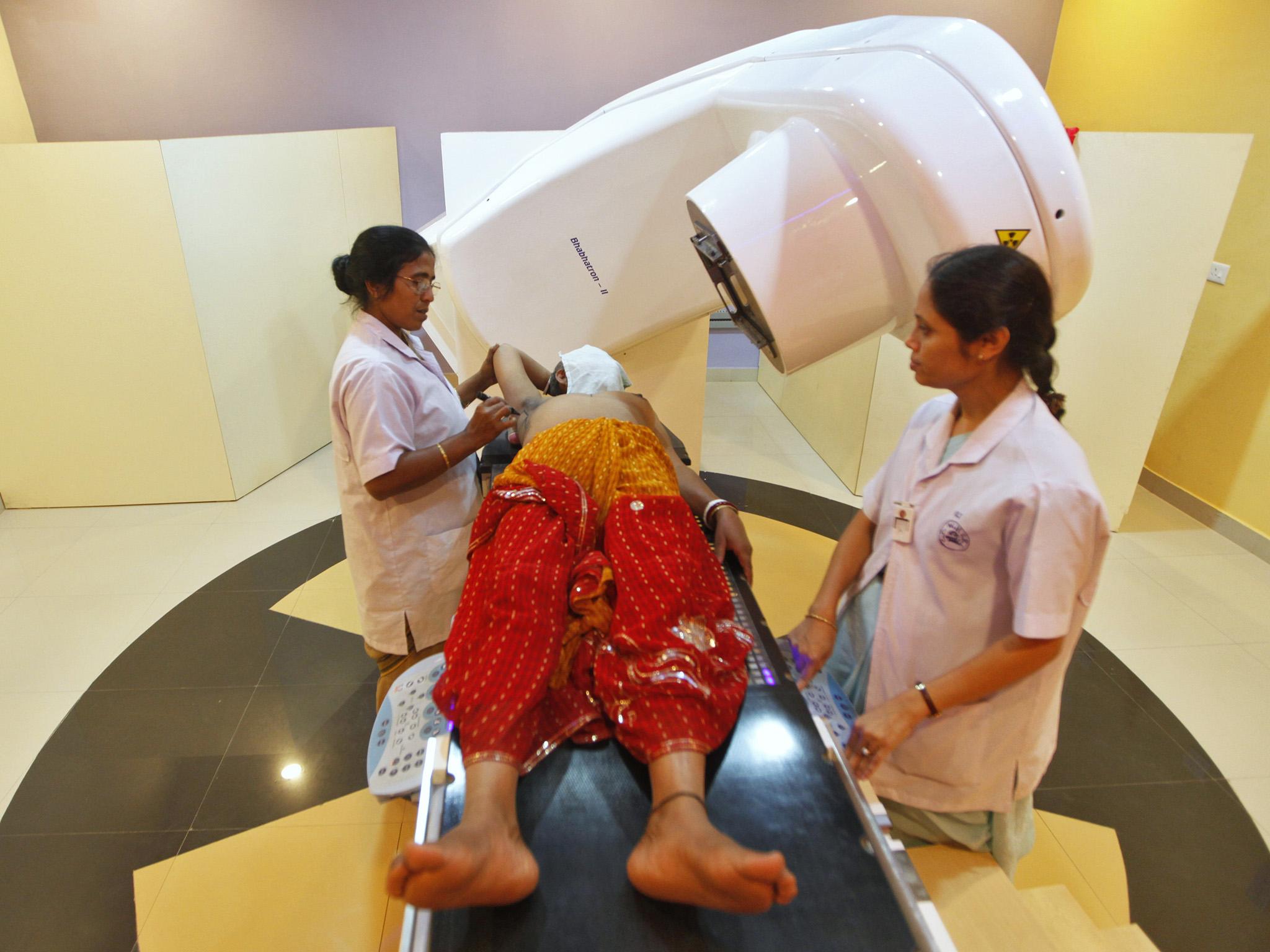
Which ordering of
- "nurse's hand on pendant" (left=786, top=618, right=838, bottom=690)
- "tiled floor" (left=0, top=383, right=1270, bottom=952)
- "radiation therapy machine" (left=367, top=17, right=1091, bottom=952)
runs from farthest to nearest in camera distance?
"tiled floor" (left=0, top=383, right=1270, bottom=952) < "nurse's hand on pendant" (left=786, top=618, right=838, bottom=690) < "radiation therapy machine" (left=367, top=17, right=1091, bottom=952)

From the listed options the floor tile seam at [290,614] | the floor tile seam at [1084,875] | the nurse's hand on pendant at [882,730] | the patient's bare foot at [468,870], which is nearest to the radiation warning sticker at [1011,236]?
the nurse's hand on pendant at [882,730]

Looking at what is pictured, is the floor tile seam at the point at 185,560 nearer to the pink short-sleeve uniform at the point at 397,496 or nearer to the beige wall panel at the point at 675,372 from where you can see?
the pink short-sleeve uniform at the point at 397,496

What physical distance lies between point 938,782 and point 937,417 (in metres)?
0.59

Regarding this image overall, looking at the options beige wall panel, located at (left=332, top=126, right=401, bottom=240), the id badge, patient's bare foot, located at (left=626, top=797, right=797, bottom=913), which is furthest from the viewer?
beige wall panel, located at (left=332, top=126, right=401, bottom=240)

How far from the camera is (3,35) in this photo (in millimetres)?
3674

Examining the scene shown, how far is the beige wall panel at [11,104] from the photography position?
12.1ft

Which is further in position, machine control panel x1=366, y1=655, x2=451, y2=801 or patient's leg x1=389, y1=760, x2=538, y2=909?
machine control panel x1=366, y1=655, x2=451, y2=801

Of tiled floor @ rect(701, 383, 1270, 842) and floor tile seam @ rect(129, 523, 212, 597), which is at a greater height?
tiled floor @ rect(701, 383, 1270, 842)

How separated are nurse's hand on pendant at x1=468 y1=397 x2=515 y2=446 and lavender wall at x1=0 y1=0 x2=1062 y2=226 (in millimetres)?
3022

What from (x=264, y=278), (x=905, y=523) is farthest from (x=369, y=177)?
(x=905, y=523)

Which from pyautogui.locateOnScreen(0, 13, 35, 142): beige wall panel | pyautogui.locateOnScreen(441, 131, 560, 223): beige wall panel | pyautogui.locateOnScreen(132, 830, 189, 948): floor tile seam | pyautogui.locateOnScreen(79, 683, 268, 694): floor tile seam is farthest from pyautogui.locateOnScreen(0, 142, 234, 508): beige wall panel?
pyautogui.locateOnScreen(132, 830, 189, 948): floor tile seam

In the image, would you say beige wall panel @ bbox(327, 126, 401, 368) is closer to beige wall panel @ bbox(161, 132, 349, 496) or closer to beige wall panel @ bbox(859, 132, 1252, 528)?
beige wall panel @ bbox(161, 132, 349, 496)

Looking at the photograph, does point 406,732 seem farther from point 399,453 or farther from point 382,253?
point 382,253

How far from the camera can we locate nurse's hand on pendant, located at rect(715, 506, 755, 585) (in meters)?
1.58
